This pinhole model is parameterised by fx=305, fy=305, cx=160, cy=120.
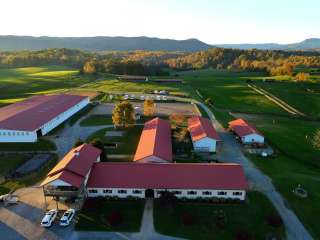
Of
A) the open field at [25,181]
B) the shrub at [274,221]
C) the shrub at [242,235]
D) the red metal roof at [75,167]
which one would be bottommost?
the shrub at [242,235]

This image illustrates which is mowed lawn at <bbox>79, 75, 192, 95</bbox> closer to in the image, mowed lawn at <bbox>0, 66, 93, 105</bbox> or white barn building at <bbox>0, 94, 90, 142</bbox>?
mowed lawn at <bbox>0, 66, 93, 105</bbox>

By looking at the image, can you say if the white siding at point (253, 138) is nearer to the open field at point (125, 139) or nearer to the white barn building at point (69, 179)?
the open field at point (125, 139)

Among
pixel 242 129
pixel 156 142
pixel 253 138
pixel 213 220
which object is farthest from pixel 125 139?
pixel 213 220

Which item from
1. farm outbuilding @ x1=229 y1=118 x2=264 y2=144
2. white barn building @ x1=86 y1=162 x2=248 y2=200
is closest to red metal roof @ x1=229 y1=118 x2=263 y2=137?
farm outbuilding @ x1=229 y1=118 x2=264 y2=144

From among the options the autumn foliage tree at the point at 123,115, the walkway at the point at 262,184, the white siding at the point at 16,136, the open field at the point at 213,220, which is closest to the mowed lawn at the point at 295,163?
the walkway at the point at 262,184

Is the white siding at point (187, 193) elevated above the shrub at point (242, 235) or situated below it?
above
